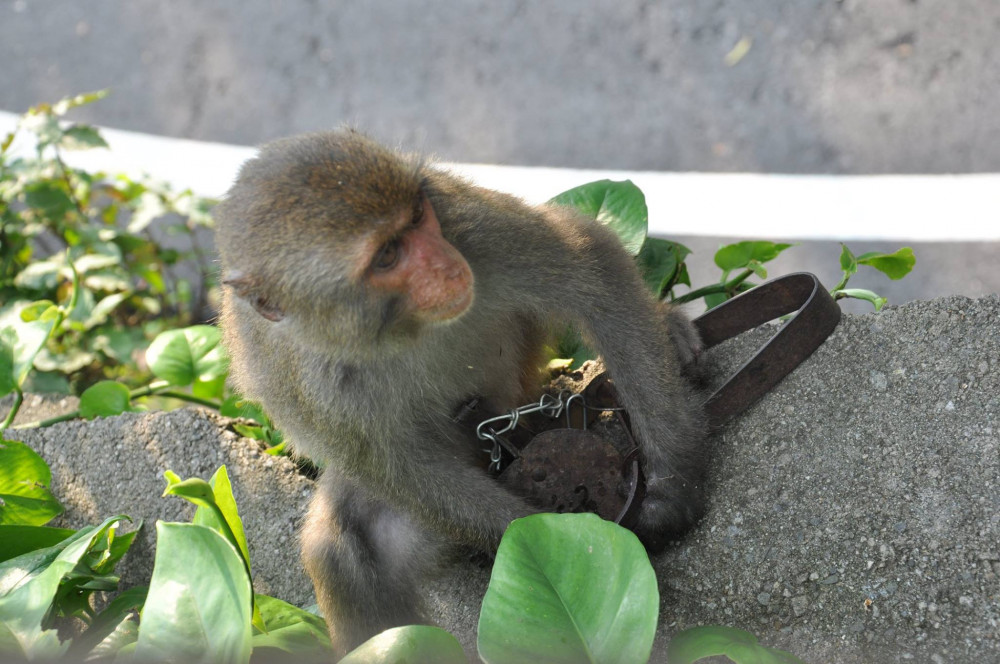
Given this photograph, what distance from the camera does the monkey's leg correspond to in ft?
8.57

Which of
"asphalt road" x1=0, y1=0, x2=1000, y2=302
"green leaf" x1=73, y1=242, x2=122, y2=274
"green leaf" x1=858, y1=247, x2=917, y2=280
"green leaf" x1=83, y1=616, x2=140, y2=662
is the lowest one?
"asphalt road" x1=0, y1=0, x2=1000, y2=302

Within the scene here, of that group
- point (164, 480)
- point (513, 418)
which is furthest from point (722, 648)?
point (164, 480)

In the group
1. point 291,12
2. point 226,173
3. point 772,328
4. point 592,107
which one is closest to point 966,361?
point 772,328

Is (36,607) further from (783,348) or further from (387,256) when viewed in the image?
(783,348)

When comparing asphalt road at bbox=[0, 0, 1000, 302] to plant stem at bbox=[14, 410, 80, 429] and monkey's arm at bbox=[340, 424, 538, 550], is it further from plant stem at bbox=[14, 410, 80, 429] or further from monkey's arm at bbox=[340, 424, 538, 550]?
monkey's arm at bbox=[340, 424, 538, 550]

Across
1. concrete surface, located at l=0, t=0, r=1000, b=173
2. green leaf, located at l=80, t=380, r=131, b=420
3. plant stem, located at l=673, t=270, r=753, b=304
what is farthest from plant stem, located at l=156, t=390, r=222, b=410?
concrete surface, located at l=0, t=0, r=1000, b=173

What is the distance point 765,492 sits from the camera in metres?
2.42

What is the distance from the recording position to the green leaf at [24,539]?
107 inches

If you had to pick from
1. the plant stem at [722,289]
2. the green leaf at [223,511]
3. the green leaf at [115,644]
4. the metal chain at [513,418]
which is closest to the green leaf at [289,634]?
the green leaf at [223,511]

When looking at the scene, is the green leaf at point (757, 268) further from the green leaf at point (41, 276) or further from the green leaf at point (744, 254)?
the green leaf at point (41, 276)

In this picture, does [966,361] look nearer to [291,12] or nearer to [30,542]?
[30,542]

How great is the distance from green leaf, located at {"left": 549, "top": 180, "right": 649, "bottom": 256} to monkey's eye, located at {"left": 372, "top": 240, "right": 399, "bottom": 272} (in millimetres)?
904

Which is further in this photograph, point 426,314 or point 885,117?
point 885,117

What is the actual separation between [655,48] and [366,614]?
4075 millimetres
